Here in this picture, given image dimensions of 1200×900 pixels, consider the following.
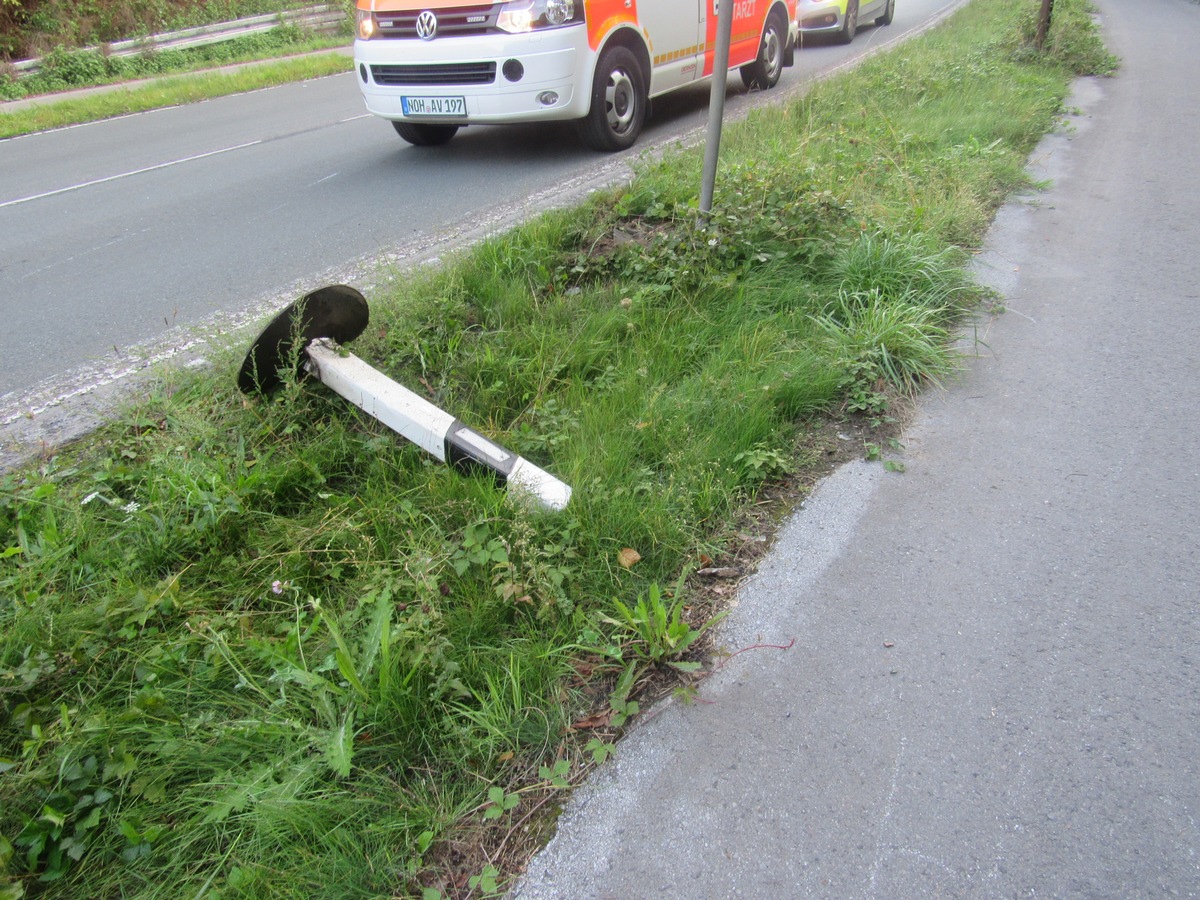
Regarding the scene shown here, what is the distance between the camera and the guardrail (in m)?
14.6

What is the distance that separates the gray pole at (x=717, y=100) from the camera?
3.85m

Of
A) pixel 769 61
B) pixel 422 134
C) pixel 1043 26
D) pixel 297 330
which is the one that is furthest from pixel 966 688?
pixel 1043 26

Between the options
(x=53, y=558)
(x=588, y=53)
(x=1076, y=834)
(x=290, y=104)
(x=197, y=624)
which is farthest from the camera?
(x=290, y=104)

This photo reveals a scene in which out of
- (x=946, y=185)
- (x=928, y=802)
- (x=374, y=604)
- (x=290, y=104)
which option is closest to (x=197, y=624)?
(x=374, y=604)

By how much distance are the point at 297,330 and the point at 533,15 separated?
434cm

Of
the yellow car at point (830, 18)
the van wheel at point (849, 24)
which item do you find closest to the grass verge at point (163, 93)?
the yellow car at point (830, 18)

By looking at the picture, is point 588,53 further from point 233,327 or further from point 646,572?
point 646,572

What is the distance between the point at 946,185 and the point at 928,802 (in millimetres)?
4690

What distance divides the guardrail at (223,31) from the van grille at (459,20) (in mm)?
10889

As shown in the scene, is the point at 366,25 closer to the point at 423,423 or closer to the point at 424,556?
the point at 423,423

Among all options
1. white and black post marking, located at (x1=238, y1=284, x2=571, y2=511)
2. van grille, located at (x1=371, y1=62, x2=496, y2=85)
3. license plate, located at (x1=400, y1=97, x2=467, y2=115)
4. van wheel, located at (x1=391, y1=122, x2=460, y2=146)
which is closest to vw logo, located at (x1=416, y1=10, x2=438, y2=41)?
van grille, located at (x1=371, y1=62, x2=496, y2=85)

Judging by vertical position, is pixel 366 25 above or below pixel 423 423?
above

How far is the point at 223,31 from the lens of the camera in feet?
53.3

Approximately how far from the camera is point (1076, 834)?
174 cm
